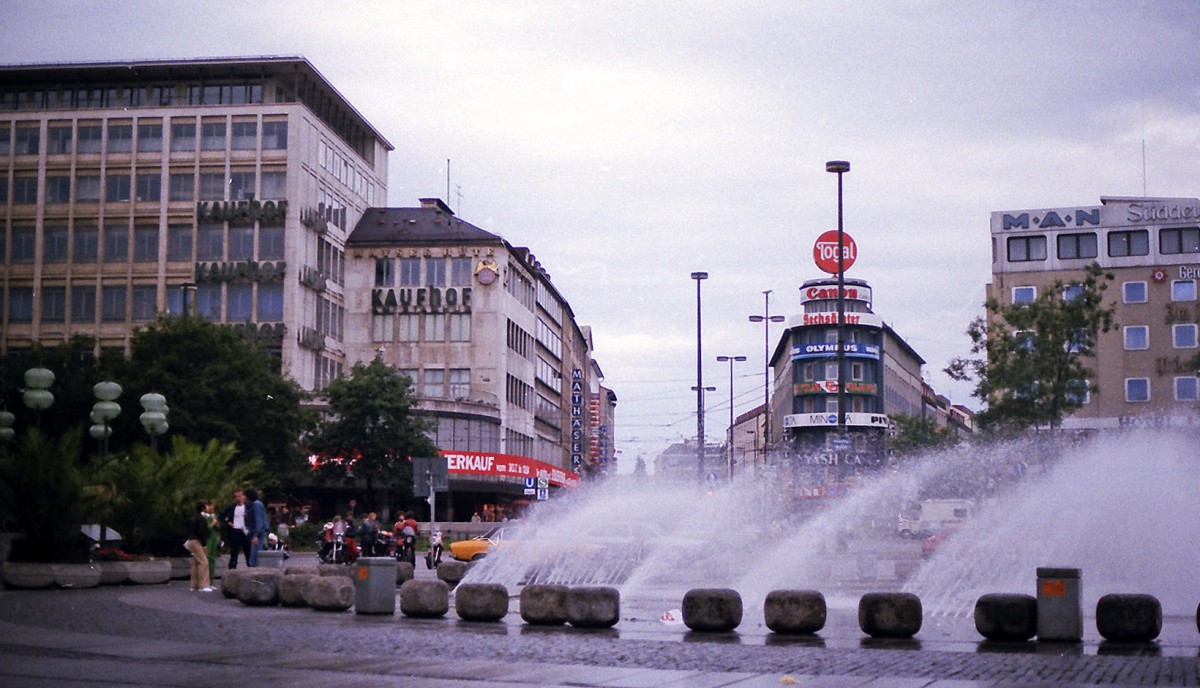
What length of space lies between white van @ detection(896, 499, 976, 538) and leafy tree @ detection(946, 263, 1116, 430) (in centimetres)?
410

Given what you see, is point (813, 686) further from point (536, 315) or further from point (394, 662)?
point (536, 315)

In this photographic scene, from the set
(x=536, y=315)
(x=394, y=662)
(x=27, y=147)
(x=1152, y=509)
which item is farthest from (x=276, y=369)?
(x=394, y=662)

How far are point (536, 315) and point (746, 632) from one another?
92492 millimetres

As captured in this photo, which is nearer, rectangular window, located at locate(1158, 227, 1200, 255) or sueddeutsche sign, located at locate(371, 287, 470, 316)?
rectangular window, located at locate(1158, 227, 1200, 255)

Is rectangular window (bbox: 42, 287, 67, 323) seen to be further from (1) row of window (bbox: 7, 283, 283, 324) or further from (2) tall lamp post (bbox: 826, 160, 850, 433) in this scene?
(2) tall lamp post (bbox: 826, 160, 850, 433)

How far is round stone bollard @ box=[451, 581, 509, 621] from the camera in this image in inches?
805

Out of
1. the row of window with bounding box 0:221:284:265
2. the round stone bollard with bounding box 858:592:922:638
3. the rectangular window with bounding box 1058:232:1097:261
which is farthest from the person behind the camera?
the rectangular window with bounding box 1058:232:1097:261

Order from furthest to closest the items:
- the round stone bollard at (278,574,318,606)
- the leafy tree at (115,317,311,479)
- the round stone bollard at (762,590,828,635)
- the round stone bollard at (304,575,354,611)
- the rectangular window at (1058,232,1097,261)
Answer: the rectangular window at (1058,232,1097,261) → the leafy tree at (115,317,311,479) → the round stone bollard at (278,574,318,606) → the round stone bollard at (304,575,354,611) → the round stone bollard at (762,590,828,635)

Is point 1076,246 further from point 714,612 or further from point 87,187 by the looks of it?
point 714,612

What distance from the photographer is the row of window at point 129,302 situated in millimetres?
85312

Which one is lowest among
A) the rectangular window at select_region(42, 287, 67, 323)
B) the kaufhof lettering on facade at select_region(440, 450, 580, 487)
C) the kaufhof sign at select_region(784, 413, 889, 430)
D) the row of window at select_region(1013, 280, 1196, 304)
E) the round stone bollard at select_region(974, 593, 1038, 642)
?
the round stone bollard at select_region(974, 593, 1038, 642)

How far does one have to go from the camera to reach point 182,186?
86.2 metres

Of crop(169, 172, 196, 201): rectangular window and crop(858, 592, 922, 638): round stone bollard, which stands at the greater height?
crop(169, 172, 196, 201): rectangular window

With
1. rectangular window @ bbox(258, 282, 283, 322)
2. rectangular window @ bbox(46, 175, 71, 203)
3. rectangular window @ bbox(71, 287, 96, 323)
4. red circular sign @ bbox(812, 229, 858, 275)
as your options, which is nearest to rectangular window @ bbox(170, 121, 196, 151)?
rectangular window @ bbox(46, 175, 71, 203)
